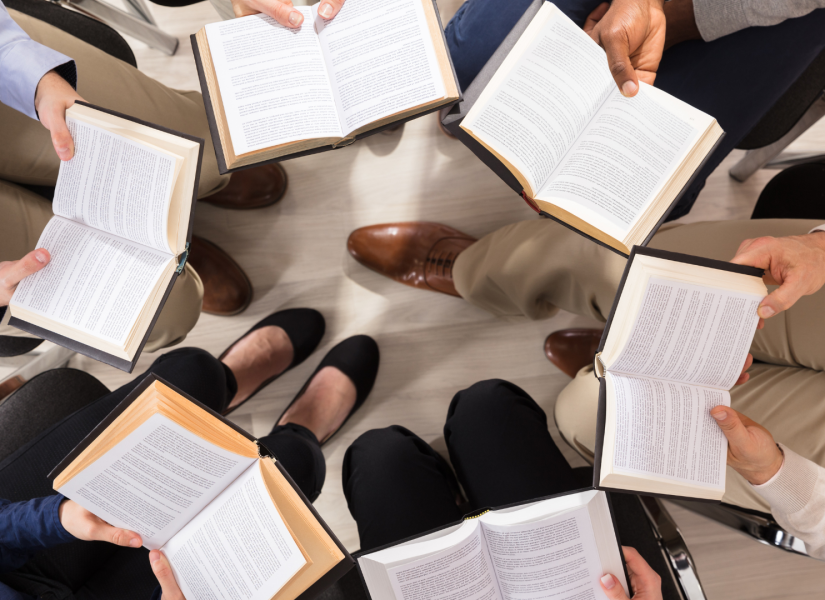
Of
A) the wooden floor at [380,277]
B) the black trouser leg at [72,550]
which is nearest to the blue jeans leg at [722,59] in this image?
the wooden floor at [380,277]

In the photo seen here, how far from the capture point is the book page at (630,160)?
0.73m

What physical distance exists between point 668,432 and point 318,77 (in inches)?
31.3

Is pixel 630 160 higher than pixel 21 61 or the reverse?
the reverse

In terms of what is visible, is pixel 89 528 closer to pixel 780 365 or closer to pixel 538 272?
pixel 538 272

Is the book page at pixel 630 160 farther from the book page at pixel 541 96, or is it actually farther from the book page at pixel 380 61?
the book page at pixel 380 61

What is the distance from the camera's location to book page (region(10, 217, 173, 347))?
0.76 metres

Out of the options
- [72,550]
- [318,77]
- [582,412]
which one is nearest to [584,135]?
[318,77]

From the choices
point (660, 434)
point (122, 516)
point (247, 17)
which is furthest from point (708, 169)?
point (122, 516)

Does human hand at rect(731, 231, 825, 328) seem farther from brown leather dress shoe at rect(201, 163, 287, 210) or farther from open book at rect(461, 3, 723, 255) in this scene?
brown leather dress shoe at rect(201, 163, 287, 210)

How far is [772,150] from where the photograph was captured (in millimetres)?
1149

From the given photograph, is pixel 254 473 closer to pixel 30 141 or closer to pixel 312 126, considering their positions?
pixel 312 126

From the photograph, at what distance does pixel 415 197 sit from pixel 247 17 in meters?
0.67

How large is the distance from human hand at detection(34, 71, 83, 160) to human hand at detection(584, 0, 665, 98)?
2.93ft

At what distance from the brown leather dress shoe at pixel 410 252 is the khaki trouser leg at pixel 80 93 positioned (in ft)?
1.79
